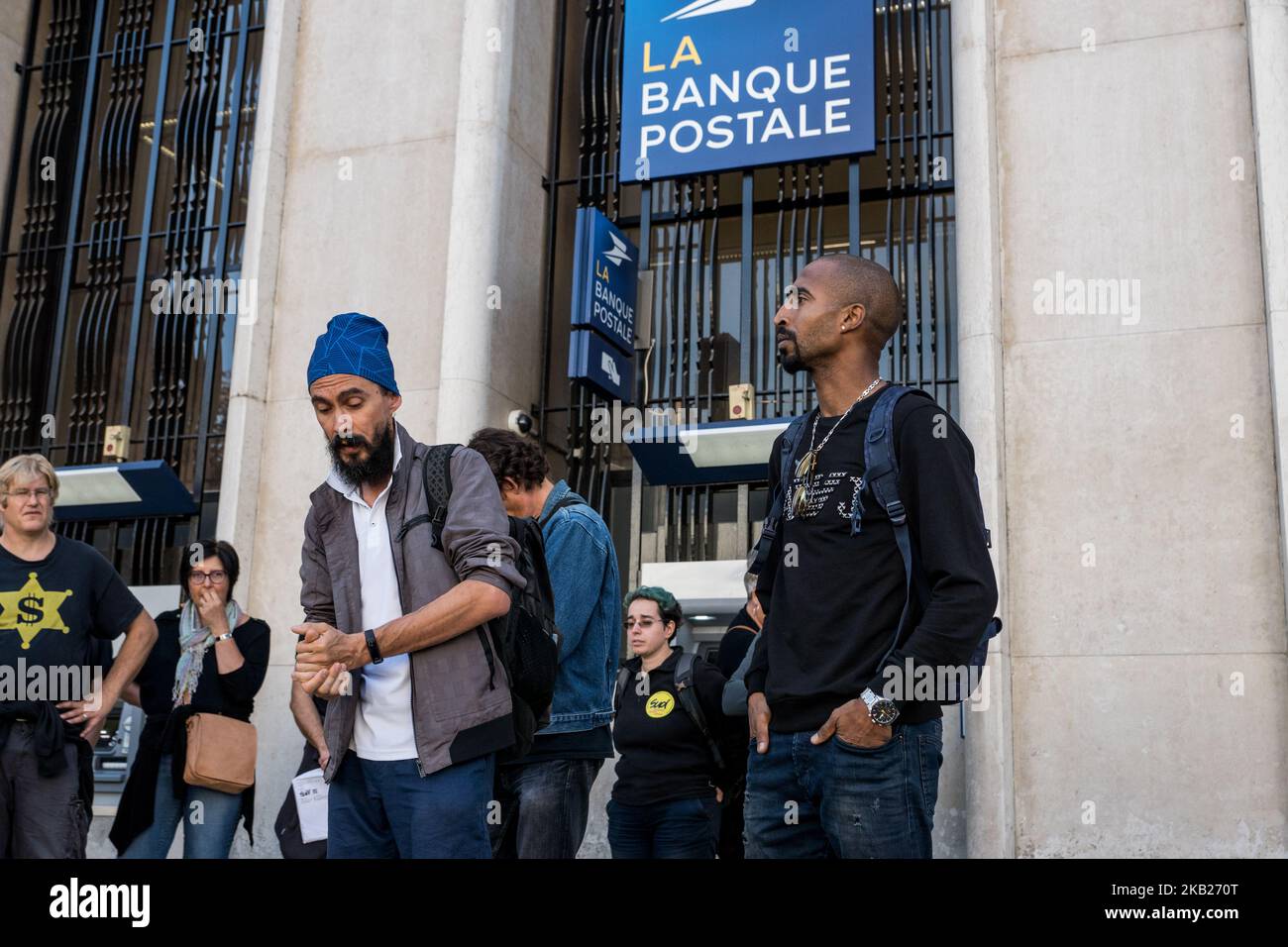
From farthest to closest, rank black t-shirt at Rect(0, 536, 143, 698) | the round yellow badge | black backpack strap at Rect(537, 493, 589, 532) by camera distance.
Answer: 1. the round yellow badge
2. black t-shirt at Rect(0, 536, 143, 698)
3. black backpack strap at Rect(537, 493, 589, 532)

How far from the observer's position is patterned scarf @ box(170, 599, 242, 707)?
628cm

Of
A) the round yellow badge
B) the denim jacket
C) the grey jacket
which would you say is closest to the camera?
the grey jacket

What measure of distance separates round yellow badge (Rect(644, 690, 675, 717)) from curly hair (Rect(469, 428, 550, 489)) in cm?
172

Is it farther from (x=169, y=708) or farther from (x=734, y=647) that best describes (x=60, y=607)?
(x=734, y=647)

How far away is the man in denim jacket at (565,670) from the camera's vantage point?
416 cm

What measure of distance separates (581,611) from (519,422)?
6.16 m

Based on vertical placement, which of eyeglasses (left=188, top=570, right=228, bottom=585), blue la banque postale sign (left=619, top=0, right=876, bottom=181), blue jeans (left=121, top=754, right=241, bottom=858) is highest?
blue la banque postale sign (left=619, top=0, right=876, bottom=181)

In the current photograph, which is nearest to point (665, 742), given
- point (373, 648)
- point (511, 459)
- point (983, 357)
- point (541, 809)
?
point (541, 809)

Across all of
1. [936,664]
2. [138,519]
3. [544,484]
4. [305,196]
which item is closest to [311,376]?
[544,484]

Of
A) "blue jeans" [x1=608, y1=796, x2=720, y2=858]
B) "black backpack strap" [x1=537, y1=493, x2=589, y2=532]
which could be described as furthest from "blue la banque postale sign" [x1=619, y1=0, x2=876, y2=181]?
"black backpack strap" [x1=537, y1=493, x2=589, y2=532]

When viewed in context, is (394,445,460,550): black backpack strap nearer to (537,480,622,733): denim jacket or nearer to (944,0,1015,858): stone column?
(537,480,622,733): denim jacket

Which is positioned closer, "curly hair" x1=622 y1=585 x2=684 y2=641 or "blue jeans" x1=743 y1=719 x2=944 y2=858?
"blue jeans" x1=743 y1=719 x2=944 y2=858

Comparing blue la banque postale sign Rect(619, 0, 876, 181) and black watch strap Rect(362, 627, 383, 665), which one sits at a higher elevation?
blue la banque postale sign Rect(619, 0, 876, 181)

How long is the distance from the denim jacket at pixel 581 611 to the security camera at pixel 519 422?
5.84 meters
